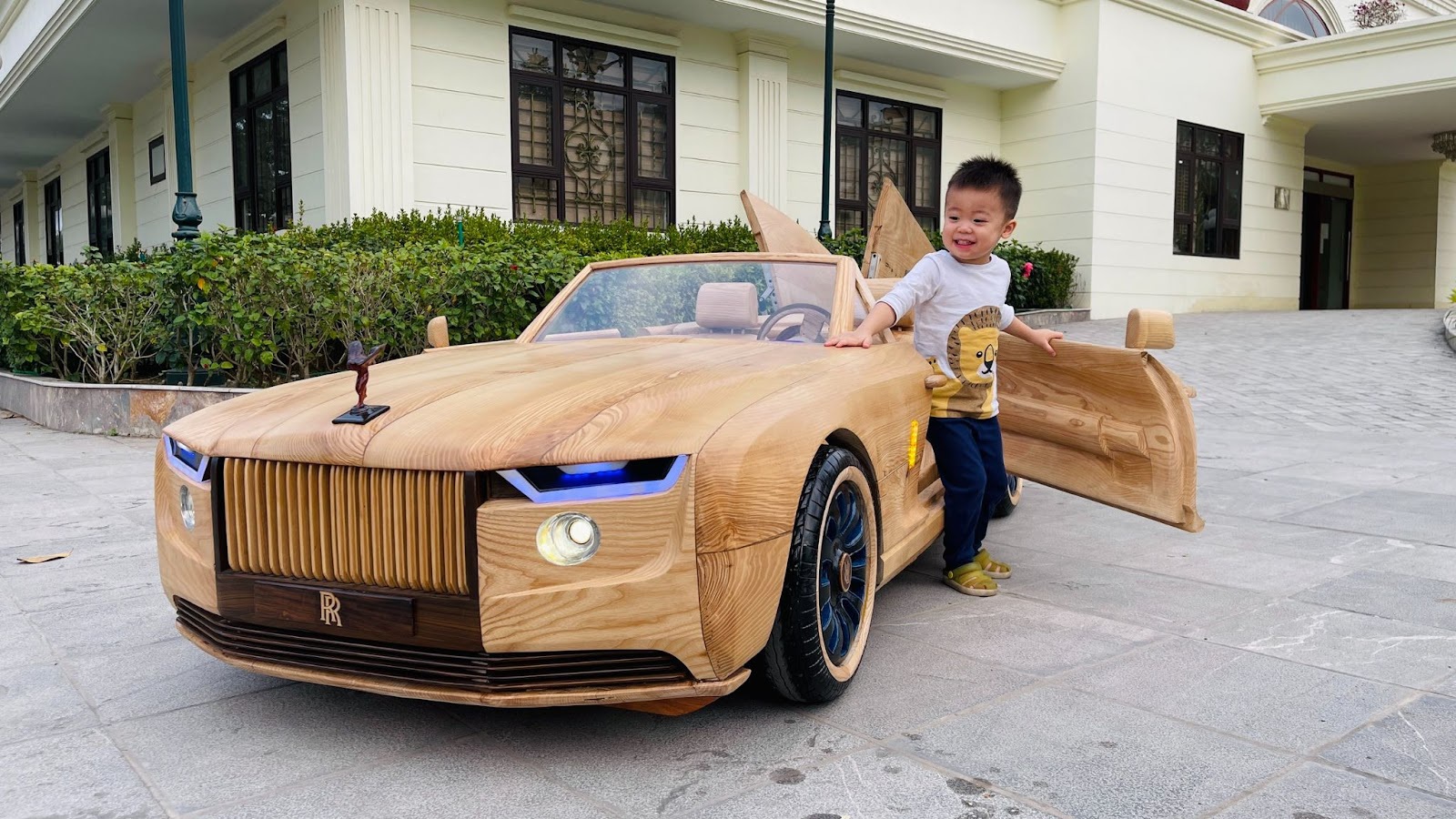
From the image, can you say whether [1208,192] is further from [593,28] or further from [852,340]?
[852,340]

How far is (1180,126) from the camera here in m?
18.1

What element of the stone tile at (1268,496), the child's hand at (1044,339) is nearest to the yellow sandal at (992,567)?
the child's hand at (1044,339)

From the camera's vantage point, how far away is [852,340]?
11.1ft

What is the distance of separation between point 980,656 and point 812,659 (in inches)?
31.8

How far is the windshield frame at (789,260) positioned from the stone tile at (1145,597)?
126 cm

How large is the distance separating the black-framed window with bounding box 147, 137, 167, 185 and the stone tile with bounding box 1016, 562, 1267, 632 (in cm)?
1628

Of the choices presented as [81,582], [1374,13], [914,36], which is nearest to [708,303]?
[81,582]

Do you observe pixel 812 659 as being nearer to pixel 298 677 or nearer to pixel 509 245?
pixel 298 677

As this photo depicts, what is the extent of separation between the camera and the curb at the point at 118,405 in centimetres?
796

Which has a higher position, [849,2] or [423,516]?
[849,2]

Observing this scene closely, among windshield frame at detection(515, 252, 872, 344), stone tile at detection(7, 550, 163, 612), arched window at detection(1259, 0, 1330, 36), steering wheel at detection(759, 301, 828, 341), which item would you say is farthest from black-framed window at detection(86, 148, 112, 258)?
arched window at detection(1259, 0, 1330, 36)

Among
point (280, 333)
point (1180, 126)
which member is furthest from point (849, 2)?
point (280, 333)

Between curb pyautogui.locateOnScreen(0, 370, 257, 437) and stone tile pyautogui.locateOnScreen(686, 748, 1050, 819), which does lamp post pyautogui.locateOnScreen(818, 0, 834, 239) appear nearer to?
curb pyautogui.locateOnScreen(0, 370, 257, 437)

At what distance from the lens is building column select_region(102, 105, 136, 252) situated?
1781cm
